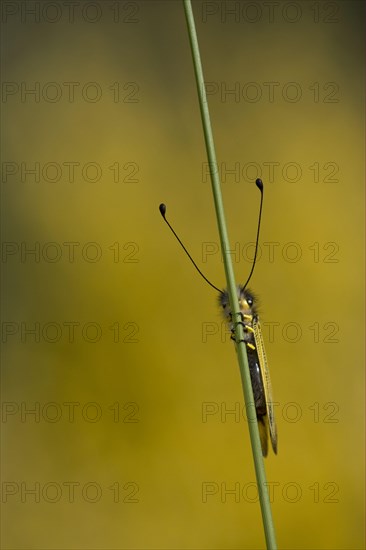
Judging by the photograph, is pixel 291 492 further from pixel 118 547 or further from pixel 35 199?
pixel 35 199

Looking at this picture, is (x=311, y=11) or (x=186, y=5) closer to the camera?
(x=186, y=5)

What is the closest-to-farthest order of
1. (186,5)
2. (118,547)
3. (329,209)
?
(186,5)
(118,547)
(329,209)

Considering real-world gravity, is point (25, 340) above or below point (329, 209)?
below

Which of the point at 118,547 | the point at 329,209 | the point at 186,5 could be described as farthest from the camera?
the point at 329,209

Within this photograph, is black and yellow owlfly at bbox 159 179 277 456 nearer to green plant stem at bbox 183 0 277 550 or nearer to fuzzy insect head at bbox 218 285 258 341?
fuzzy insect head at bbox 218 285 258 341

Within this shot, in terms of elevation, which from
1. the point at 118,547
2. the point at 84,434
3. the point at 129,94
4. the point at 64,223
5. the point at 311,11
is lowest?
the point at 118,547

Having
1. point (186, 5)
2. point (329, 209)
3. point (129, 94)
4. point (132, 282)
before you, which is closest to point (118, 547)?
point (132, 282)

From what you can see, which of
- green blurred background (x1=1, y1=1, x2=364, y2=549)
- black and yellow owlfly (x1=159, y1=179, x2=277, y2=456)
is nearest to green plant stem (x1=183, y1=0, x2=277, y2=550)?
black and yellow owlfly (x1=159, y1=179, x2=277, y2=456)

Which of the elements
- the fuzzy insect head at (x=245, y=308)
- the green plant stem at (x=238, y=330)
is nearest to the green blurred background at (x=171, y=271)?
the fuzzy insect head at (x=245, y=308)
